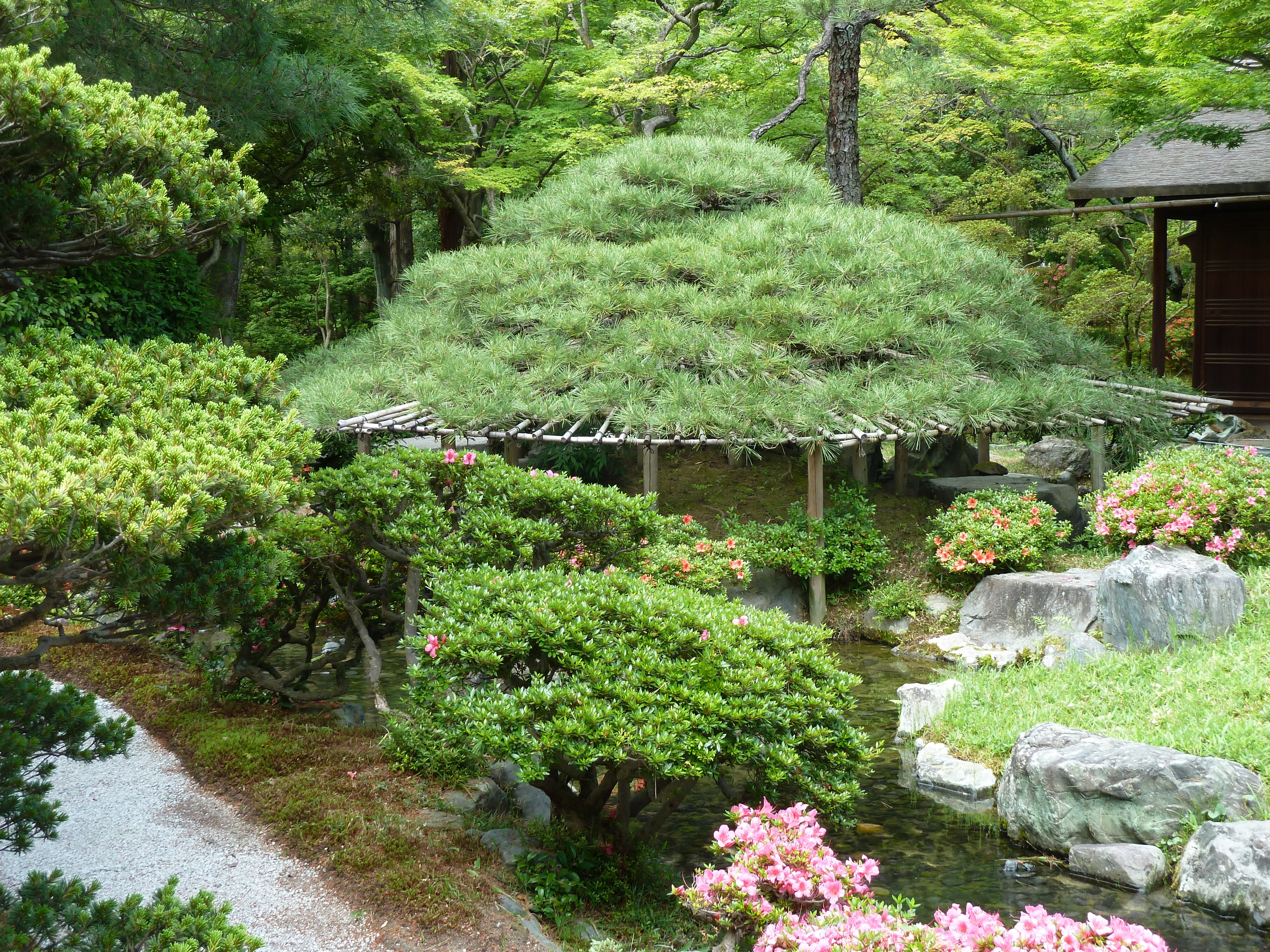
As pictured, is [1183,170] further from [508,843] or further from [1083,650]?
[508,843]

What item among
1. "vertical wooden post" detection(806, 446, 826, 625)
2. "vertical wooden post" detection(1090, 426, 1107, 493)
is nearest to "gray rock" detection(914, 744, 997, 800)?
"vertical wooden post" detection(806, 446, 826, 625)

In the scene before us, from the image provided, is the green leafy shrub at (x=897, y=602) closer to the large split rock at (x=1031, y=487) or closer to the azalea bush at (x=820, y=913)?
the large split rock at (x=1031, y=487)

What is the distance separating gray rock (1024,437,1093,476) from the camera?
57.7 feet

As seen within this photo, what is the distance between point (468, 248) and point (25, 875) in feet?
30.7

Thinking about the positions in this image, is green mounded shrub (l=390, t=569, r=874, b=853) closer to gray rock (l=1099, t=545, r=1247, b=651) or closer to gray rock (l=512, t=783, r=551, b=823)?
gray rock (l=512, t=783, r=551, b=823)

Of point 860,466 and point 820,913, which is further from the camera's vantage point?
point 860,466

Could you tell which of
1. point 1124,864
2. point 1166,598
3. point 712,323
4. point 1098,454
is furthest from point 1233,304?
point 1124,864

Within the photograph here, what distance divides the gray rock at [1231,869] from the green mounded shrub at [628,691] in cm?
220

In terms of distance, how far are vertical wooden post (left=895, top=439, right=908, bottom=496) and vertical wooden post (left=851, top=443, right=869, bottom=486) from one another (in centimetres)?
41

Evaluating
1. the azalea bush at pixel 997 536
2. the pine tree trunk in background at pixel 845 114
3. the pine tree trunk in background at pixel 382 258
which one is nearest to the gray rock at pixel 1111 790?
the azalea bush at pixel 997 536

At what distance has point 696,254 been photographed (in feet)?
39.1

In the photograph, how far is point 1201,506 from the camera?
29.7ft

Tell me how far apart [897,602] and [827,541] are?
39.0 inches

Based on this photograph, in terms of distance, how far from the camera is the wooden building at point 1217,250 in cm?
1429
